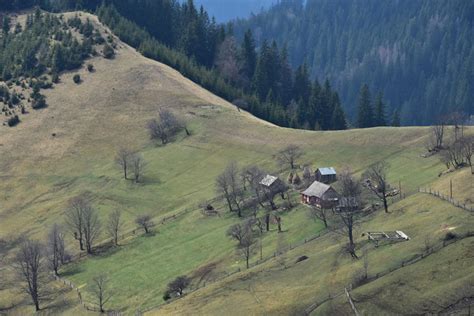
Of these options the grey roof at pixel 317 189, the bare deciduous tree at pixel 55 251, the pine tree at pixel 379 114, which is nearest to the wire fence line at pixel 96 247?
the bare deciduous tree at pixel 55 251

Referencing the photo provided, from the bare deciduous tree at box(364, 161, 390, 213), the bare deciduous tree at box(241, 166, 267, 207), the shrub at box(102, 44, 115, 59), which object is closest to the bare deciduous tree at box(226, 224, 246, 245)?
the bare deciduous tree at box(241, 166, 267, 207)

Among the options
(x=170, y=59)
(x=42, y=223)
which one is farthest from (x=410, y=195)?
(x=170, y=59)

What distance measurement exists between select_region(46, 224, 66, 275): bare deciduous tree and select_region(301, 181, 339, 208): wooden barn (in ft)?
117

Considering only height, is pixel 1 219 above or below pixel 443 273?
below

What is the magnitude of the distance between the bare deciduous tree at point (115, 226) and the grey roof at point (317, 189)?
28.8 meters

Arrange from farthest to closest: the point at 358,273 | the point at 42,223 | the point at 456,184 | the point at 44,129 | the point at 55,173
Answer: the point at 44,129 → the point at 55,173 → the point at 42,223 → the point at 456,184 → the point at 358,273

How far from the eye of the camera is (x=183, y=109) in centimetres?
15738

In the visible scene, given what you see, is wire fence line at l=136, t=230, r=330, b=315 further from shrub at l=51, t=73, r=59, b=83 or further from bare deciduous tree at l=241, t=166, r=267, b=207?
shrub at l=51, t=73, r=59, b=83

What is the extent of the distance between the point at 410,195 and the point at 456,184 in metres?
6.47

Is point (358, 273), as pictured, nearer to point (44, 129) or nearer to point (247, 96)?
point (44, 129)

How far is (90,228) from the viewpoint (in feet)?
369

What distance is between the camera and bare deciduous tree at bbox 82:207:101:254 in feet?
362

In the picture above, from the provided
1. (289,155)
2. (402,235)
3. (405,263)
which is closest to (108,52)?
(289,155)

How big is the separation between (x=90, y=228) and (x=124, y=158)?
23373 millimetres
